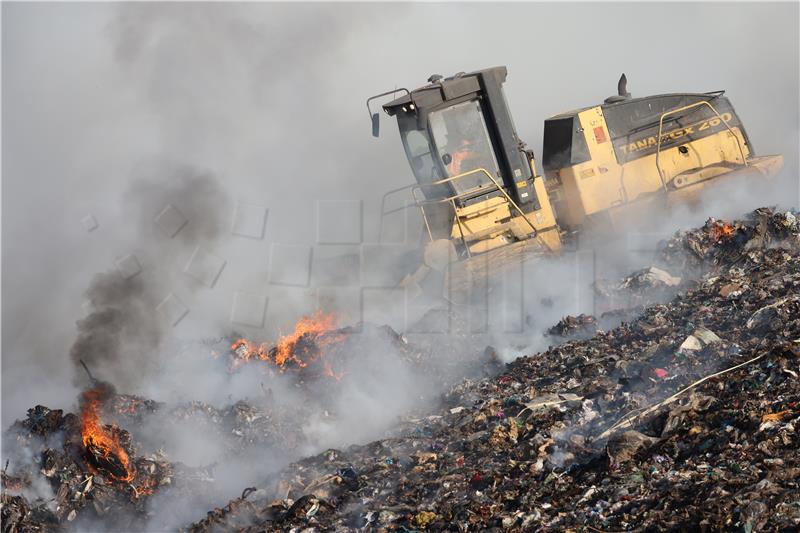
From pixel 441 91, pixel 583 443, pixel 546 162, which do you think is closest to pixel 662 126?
pixel 546 162

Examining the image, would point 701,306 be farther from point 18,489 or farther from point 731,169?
point 18,489

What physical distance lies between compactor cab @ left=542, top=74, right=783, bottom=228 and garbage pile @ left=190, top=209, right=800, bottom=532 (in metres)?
1.97

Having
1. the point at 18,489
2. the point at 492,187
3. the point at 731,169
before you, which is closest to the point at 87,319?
the point at 18,489

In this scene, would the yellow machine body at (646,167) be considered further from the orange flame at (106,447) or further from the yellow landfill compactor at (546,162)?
the orange flame at (106,447)

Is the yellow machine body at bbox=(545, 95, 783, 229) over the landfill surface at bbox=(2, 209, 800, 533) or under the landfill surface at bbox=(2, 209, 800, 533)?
over

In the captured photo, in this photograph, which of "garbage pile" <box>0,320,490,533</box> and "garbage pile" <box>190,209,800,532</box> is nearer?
"garbage pile" <box>190,209,800,532</box>

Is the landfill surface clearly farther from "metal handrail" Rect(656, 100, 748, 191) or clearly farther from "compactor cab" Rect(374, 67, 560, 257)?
"compactor cab" Rect(374, 67, 560, 257)

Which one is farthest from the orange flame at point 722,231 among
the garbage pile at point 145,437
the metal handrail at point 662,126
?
the garbage pile at point 145,437

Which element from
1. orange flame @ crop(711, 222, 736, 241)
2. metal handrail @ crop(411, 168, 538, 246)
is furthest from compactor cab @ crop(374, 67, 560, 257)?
orange flame @ crop(711, 222, 736, 241)

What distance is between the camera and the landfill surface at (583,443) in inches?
197

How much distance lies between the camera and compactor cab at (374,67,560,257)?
9.84 m

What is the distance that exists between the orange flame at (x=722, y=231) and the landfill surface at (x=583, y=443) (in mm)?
30

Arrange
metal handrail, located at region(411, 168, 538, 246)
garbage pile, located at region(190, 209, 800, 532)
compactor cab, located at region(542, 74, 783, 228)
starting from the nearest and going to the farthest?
garbage pile, located at region(190, 209, 800, 532), metal handrail, located at region(411, 168, 538, 246), compactor cab, located at region(542, 74, 783, 228)

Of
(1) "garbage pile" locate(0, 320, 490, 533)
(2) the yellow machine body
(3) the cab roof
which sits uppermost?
(3) the cab roof
